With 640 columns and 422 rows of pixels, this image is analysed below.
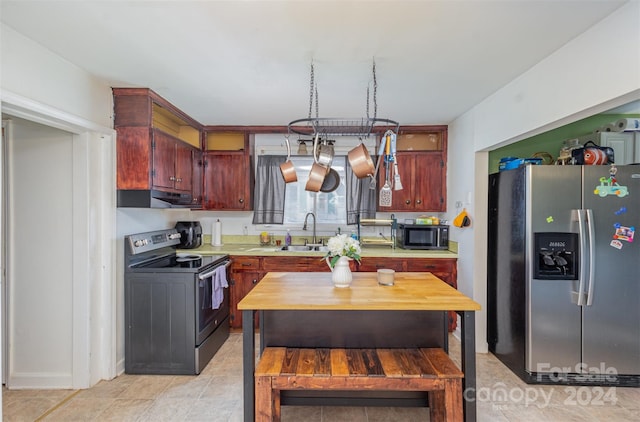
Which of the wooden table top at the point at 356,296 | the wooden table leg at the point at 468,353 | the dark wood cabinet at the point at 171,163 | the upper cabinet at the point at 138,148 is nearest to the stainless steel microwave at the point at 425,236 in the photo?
the wooden table top at the point at 356,296

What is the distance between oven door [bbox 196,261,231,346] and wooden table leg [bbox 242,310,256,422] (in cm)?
108

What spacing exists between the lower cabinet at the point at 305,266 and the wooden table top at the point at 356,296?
3.52 ft

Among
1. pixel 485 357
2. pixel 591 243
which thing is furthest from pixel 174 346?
pixel 591 243

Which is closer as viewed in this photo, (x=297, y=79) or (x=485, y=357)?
(x=297, y=79)

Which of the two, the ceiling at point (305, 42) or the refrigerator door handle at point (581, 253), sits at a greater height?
the ceiling at point (305, 42)

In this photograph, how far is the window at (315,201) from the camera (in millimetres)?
4227

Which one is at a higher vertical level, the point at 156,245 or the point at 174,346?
the point at 156,245

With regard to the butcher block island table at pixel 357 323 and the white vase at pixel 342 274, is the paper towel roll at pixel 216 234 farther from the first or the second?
the white vase at pixel 342 274

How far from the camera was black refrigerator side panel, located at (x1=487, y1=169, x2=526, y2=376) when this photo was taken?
2709 millimetres

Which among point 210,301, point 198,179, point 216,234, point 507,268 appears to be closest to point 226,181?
point 198,179

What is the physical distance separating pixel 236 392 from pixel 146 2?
2.53 meters

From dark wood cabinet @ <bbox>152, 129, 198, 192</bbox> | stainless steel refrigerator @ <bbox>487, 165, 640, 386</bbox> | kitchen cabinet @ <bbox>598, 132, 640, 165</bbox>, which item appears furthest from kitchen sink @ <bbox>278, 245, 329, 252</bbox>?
kitchen cabinet @ <bbox>598, 132, 640, 165</bbox>

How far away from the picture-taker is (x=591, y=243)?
8.29ft

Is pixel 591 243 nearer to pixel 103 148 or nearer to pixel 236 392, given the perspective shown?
pixel 236 392
